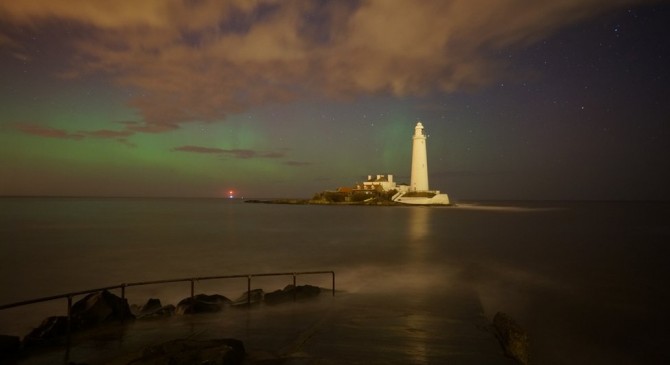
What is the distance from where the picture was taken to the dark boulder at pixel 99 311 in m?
8.77

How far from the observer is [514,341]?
26.4ft

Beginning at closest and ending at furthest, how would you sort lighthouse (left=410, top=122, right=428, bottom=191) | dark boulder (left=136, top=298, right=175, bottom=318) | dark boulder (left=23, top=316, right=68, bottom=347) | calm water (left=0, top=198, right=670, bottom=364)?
dark boulder (left=23, top=316, right=68, bottom=347)
dark boulder (left=136, top=298, right=175, bottom=318)
calm water (left=0, top=198, right=670, bottom=364)
lighthouse (left=410, top=122, right=428, bottom=191)

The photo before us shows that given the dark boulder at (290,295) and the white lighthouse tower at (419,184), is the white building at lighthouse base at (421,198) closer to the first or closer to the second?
the white lighthouse tower at (419,184)

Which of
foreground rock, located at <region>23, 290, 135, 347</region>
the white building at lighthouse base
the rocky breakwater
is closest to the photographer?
the rocky breakwater

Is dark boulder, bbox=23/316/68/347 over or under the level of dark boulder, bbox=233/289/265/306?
over

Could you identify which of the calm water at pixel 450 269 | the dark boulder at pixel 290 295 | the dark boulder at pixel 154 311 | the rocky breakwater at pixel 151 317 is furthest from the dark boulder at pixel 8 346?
the dark boulder at pixel 290 295

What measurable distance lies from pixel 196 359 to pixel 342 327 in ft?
12.8

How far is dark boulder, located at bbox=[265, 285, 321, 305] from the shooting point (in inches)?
460

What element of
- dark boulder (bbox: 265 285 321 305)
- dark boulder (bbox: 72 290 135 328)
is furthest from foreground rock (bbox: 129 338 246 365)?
dark boulder (bbox: 265 285 321 305)

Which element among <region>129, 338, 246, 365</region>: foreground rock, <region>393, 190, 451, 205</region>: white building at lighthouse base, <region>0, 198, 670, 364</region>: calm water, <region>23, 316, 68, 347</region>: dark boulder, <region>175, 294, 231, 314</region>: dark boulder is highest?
<region>393, 190, 451, 205</region>: white building at lighthouse base

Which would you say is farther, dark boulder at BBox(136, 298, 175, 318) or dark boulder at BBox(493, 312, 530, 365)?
dark boulder at BBox(136, 298, 175, 318)

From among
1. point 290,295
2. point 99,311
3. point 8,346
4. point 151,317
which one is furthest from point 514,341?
point 8,346

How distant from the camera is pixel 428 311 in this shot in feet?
38.0

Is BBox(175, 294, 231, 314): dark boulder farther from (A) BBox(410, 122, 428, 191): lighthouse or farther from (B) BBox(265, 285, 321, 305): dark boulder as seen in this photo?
(A) BBox(410, 122, 428, 191): lighthouse
